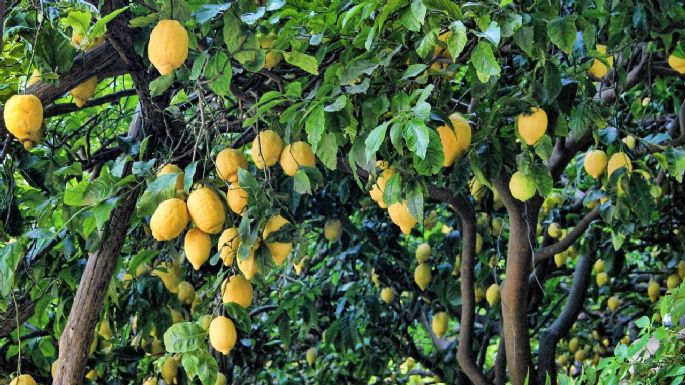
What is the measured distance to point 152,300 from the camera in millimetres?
3939

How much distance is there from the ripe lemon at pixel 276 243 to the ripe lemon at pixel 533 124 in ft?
2.36

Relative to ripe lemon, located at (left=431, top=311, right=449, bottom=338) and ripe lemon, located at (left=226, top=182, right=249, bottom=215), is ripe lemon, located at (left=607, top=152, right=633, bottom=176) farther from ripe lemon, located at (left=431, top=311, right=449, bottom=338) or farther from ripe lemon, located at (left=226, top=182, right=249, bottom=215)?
ripe lemon, located at (left=431, top=311, right=449, bottom=338)

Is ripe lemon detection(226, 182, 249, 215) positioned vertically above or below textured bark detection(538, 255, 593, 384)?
above

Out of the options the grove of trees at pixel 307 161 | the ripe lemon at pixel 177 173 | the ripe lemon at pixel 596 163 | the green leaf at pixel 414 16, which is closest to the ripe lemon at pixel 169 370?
the grove of trees at pixel 307 161

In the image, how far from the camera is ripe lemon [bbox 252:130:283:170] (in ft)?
9.18

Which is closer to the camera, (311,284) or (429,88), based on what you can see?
A: (429,88)

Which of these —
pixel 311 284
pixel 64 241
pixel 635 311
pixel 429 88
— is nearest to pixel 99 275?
pixel 64 241

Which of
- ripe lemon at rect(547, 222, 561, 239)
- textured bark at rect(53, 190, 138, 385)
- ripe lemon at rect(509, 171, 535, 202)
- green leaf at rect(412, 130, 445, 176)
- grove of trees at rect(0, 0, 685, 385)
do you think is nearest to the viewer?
green leaf at rect(412, 130, 445, 176)

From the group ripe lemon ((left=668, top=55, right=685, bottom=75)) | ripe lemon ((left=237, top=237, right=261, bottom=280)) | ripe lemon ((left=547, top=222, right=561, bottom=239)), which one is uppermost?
ripe lemon ((left=237, top=237, right=261, bottom=280))

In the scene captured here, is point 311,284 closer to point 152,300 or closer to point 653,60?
point 152,300

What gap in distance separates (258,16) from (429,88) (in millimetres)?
471

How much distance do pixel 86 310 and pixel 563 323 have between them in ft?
8.21

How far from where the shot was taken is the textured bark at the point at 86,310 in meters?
3.28

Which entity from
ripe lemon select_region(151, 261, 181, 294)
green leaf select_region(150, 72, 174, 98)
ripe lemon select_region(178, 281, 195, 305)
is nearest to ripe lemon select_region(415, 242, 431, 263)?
ripe lemon select_region(178, 281, 195, 305)
